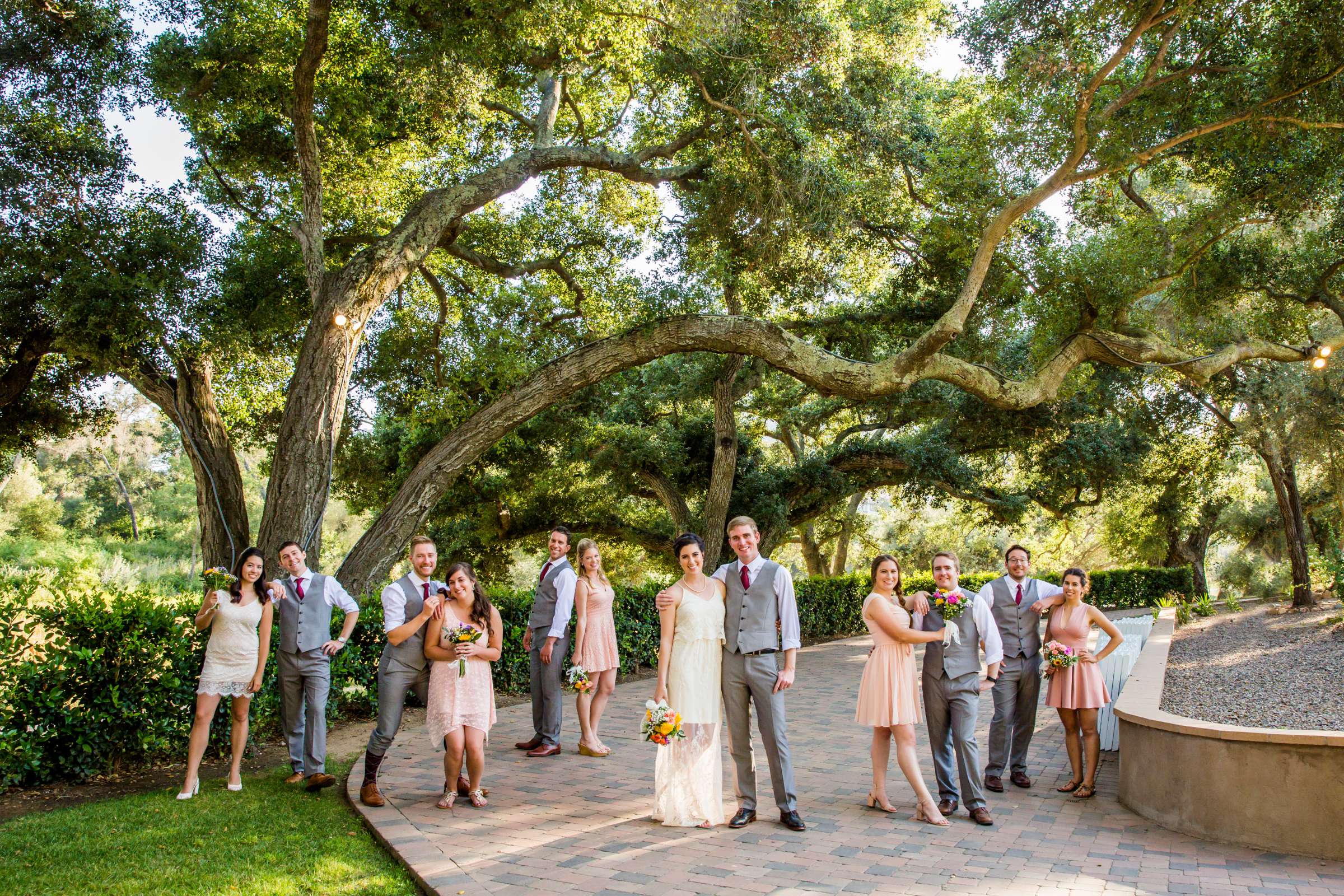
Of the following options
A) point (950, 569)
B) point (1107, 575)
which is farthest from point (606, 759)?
point (1107, 575)

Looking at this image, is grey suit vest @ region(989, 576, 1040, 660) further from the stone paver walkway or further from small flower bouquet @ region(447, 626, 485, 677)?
small flower bouquet @ region(447, 626, 485, 677)

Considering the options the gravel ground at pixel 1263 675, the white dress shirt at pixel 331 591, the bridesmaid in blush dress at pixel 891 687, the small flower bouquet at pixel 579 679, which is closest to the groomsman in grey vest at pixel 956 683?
the bridesmaid in blush dress at pixel 891 687

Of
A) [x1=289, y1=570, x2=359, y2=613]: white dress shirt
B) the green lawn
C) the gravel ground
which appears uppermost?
[x1=289, y1=570, x2=359, y2=613]: white dress shirt

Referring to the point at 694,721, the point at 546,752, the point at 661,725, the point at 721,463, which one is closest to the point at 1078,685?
the point at 694,721

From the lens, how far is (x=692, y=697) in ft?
17.7

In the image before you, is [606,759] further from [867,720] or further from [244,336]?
[244,336]

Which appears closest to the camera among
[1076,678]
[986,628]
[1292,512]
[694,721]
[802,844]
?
[802,844]

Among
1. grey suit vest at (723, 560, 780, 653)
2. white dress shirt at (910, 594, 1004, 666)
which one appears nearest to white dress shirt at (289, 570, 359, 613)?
grey suit vest at (723, 560, 780, 653)

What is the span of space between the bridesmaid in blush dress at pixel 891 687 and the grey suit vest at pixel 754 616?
629 mm

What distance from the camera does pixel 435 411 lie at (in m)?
13.8

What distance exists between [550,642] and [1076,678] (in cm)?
403

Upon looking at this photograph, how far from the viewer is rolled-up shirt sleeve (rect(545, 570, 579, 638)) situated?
289 inches

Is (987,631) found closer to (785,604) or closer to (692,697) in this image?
(785,604)

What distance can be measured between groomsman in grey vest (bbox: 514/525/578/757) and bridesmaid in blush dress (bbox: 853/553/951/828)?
8.88 ft
